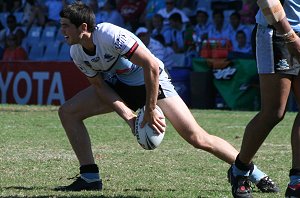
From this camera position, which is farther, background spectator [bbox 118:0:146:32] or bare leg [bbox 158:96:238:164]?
background spectator [bbox 118:0:146:32]

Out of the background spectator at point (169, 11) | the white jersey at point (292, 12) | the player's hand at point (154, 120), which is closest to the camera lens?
the white jersey at point (292, 12)

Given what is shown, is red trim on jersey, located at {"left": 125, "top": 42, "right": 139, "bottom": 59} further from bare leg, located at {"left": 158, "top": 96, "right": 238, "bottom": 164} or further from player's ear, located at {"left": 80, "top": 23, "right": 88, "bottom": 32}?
bare leg, located at {"left": 158, "top": 96, "right": 238, "bottom": 164}

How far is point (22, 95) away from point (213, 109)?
4013 mm

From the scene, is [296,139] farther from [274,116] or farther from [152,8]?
[152,8]

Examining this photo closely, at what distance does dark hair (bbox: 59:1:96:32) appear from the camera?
655cm

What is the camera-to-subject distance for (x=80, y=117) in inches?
277

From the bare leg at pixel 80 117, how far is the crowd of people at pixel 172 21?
32.1 feet

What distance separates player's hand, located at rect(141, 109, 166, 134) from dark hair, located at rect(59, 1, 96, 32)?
0.88 metres

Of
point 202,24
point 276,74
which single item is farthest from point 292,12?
point 202,24

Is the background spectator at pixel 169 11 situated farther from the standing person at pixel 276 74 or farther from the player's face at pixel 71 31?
the standing person at pixel 276 74

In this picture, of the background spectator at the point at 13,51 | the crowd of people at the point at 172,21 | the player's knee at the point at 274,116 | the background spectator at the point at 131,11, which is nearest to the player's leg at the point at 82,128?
the player's knee at the point at 274,116

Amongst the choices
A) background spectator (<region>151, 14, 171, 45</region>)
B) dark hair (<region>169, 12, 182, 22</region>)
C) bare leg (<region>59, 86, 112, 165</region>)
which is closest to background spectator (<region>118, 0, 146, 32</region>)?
background spectator (<region>151, 14, 171, 45</region>)

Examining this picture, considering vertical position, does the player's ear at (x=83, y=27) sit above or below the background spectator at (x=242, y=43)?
above

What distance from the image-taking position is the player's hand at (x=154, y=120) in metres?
6.18
